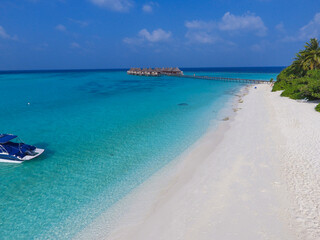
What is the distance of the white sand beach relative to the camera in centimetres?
761

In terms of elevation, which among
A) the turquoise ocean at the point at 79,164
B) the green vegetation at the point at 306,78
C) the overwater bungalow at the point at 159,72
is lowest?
the turquoise ocean at the point at 79,164

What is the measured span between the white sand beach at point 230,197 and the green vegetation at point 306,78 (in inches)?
566

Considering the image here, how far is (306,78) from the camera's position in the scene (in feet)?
101

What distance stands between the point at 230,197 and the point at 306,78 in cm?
3154

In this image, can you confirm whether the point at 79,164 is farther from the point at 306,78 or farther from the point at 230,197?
the point at 306,78

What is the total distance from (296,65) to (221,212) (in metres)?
47.6

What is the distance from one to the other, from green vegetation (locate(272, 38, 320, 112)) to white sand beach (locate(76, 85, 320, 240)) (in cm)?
1439

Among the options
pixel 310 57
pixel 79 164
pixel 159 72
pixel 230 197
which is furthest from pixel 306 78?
pixel 159 72

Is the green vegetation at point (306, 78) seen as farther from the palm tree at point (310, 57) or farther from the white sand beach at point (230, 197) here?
the white sand beach at point (230, 197)

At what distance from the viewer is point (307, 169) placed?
36.2ft

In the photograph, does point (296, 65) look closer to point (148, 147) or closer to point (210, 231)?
point (148, 147)

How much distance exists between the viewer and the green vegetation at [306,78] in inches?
1033

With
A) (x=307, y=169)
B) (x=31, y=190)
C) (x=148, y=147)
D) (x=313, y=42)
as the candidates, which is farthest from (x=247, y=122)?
(x=313, y=42)

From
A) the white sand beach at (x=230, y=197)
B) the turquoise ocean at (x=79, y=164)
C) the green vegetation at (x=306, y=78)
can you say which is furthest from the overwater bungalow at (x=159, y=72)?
the white sand beach at (x=230, y=197)
